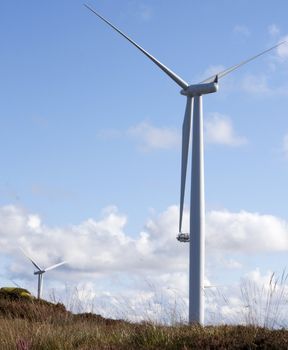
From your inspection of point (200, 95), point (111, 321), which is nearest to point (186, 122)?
point (200, 95)

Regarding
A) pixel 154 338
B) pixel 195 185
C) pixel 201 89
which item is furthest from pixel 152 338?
pixel 201 89

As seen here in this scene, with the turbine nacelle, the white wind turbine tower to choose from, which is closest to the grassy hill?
the white wind turbine tower

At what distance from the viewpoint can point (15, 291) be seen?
40812mm

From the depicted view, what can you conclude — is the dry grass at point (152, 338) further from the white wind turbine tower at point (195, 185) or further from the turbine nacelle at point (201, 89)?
the turbine nacelle at point (201, 89)

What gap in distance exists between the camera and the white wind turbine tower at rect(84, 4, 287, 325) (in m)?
29.5

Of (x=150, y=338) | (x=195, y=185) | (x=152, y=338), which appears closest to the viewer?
(x=152, y=338)

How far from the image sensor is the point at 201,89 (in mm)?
34500

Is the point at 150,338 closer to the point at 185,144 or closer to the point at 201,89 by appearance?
the point at 185,144

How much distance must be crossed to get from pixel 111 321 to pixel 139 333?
37.8ft

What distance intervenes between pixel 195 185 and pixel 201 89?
18.5ft

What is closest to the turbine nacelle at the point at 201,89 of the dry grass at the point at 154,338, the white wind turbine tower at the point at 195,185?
the white wind turbine tower at the point at 195,185

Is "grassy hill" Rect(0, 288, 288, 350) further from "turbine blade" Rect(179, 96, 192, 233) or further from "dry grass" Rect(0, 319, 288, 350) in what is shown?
"turbine blade" Rect(179, 96, 192, 233)

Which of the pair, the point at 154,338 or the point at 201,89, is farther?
the point at 201,89

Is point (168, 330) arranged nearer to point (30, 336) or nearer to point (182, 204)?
point (30, 336)
